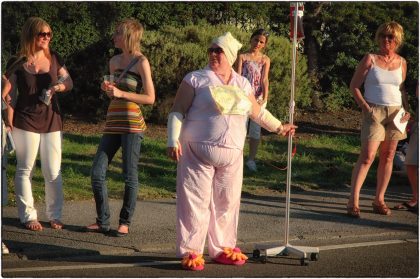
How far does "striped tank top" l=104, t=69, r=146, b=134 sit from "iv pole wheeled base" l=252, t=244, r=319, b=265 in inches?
60.2

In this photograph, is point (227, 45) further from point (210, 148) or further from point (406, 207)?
point (406, 207)

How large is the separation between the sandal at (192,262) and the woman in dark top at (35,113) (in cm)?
164

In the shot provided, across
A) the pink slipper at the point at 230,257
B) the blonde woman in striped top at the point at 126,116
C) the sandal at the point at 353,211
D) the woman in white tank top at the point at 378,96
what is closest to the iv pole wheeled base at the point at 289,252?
A: the pink slipper at the point at 230,257

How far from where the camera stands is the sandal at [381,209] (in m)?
9.26

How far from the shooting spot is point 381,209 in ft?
30.5

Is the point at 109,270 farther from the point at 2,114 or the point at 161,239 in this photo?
the point at 2,114

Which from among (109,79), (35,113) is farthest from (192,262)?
(35,113)

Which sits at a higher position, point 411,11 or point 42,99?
point 411,11

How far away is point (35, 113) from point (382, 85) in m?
→ 3.46

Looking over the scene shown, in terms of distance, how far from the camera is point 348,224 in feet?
28.8

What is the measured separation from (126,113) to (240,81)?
1236 millimetres

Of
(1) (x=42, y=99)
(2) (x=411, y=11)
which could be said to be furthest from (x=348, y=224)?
(2) (x=411, y=11)

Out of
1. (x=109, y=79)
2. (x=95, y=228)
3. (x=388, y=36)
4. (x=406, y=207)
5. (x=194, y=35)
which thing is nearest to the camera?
(x=109, y=79)

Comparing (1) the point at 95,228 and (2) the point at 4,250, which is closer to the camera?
(2) the point at 4,250
